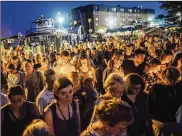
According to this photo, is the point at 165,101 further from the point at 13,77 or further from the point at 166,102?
the point at 13,77

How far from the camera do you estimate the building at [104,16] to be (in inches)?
3757

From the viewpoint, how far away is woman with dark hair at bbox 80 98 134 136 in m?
2.86

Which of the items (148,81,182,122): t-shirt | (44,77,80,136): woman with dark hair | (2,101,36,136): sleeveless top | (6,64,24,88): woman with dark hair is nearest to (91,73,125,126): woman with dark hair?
(44,77,80,136): woman with dark hair

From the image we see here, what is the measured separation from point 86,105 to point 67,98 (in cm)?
93

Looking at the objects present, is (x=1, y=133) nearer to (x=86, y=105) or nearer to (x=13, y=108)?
(x=13, y=108)

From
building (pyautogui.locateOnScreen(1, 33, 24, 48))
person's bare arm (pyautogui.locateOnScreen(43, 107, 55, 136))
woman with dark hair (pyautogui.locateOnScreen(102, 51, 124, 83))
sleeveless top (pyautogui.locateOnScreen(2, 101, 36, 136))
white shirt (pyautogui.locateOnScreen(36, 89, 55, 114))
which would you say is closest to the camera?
person's bare arm (pyautogui.locateOnScreen(43, 107, 55, 136))

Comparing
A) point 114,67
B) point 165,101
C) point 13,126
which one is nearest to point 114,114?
point 13,126

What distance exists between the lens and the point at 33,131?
9.43ft

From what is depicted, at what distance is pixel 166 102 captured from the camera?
4621 millimetres

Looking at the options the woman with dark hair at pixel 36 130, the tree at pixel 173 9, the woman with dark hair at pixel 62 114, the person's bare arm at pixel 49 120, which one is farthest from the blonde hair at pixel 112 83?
the tree at pixel 173 9

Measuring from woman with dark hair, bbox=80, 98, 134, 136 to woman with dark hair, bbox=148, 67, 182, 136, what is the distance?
1830mm

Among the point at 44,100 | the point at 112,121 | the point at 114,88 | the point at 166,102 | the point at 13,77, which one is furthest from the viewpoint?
the point at 13,77

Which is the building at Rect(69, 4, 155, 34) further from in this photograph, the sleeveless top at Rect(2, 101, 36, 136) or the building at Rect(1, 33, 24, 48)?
the sleeveless top at Rect(2, 101, 36, 136)

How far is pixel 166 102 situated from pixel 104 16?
10016 centimetres
